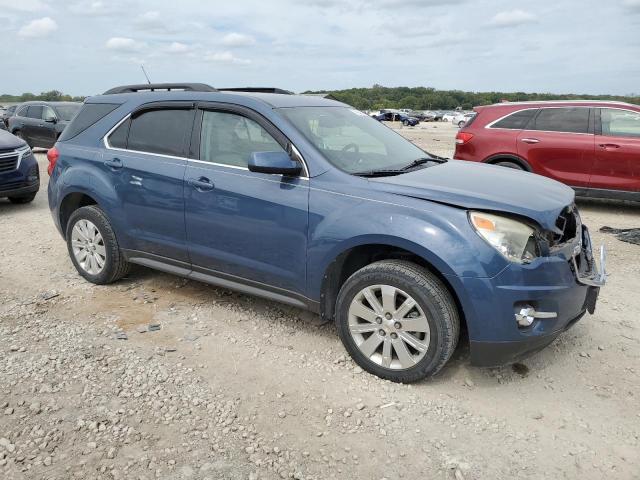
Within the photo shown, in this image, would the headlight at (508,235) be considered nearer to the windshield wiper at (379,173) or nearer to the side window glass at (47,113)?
the windshield wiper at (379,173)

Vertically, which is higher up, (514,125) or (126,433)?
(514,125)

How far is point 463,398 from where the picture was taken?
312 centimetres

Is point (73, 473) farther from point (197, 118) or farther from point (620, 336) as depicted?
point (620, 336)

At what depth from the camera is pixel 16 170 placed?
26.3 ft

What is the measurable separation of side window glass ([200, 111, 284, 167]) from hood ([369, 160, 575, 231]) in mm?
913

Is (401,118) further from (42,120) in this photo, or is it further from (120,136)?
(120,136)

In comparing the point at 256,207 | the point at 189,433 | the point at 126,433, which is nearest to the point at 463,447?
the point at 189,433

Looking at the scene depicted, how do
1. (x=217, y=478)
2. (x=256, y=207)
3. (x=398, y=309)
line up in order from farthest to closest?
(x=256, y=207)
(x=398, y=309)
(x=217, y=478)

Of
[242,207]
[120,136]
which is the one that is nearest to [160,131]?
[120,136]

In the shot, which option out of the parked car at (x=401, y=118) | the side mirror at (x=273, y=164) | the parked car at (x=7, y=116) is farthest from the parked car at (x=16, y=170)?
the parked car at (x=401, y=118)

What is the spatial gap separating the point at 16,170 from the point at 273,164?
20.9ft

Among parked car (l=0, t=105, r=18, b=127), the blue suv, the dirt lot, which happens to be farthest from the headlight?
parked car (l=0, t=105, r=18, b=127)

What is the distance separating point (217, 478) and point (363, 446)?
0.74 metres

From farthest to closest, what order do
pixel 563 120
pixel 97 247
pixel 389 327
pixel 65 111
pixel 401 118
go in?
1. pixel 401 118
2. pixel 65 111
3. pixel 563 120
4. pixel 97 247
5. pixel 389 327
